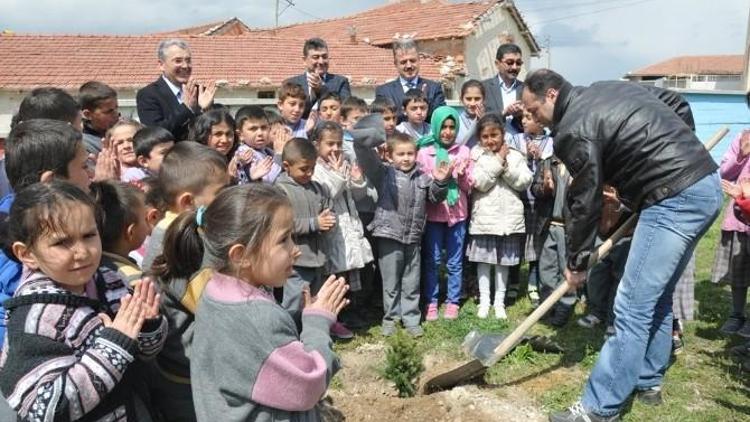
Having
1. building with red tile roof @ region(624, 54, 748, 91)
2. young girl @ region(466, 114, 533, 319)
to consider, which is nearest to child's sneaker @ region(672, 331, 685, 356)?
young girl @ region(466, 114, 533, 319)

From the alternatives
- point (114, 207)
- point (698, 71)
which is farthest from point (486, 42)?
point (698, 71)

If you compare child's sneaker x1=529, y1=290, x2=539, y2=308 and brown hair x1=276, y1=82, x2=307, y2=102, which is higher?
brown hair x1=276, y1=82, x2=307, y2=102

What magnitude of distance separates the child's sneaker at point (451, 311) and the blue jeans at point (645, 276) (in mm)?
2011

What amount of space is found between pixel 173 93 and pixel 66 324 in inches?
147

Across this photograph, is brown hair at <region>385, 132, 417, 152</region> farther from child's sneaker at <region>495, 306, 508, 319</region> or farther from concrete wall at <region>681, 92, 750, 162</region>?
concrete wall at <region>681, 92, 750, 162</region>

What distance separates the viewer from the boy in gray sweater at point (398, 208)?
5.24 metres

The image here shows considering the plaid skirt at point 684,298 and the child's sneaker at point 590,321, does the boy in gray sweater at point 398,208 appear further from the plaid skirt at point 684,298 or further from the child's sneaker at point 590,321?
the plaid skirt at point 684,298

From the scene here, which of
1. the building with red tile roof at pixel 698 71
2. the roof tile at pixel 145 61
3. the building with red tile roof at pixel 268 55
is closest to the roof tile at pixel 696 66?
the building with red tile roof at pixel 698 71

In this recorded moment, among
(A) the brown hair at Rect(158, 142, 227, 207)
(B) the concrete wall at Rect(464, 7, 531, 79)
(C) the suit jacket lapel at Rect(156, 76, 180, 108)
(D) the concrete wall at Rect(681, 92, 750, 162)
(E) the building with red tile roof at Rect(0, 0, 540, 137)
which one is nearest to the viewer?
(A) the brown hair at Rect(158, 142, 227, 207)

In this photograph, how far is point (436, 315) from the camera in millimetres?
5664

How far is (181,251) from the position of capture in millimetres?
2244

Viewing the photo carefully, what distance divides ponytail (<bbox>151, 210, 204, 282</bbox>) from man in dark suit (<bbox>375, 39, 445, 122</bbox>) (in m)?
4.30

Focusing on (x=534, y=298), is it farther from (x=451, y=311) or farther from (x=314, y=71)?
(x=314, y=71)

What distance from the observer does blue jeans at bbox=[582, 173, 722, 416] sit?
3475mm
